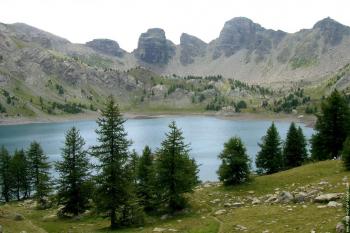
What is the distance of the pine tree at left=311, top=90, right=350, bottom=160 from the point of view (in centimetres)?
6619

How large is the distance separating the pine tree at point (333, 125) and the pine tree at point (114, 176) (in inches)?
1406

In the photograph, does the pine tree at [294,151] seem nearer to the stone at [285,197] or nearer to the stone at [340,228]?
the stone at [285,197]

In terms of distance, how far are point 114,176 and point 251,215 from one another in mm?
15744

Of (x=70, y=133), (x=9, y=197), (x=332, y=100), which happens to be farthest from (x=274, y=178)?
(x=9, y=197)

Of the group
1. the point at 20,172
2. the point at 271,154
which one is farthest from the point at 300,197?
the point at 20,172

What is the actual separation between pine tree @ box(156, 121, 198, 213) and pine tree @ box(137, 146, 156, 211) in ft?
4.29

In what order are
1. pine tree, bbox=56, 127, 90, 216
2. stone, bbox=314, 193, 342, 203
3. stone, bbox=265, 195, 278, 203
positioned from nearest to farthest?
stone, bbox=314, 193, 342, 203 < stone, bbox=265, 195, 278, 203 < pine tree, bbox=56, 127, 90, 216

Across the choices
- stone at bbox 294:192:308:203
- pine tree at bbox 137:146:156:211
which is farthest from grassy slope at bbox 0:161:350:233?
pine tree at bbox 137:146:156:211

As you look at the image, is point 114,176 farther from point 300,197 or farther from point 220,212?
point 300,197

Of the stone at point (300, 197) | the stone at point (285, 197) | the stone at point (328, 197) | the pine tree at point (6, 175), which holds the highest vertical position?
the stone at point (328, 197)

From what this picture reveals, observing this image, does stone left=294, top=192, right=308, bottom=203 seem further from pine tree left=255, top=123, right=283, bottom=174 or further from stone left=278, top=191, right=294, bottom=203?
pine tree left=255, top=123, right=283, bottom=174

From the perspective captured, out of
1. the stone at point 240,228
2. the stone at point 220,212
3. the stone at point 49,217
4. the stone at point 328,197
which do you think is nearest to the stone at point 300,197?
the stone at point 328,197

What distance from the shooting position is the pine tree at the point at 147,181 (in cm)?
5013

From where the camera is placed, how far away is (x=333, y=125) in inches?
2643
